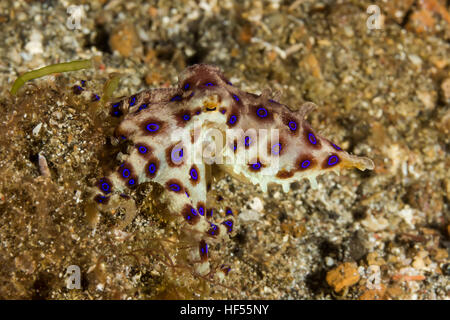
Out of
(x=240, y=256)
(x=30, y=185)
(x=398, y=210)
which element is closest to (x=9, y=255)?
(x=30, y=185)

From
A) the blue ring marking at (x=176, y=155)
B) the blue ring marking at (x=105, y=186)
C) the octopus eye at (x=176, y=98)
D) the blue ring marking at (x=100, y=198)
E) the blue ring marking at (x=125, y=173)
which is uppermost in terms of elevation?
the octopus eye at (x=176, y=98)

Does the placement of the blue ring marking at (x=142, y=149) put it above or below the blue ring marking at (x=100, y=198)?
above

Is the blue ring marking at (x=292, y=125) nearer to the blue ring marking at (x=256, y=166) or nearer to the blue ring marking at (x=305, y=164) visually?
the blue ring marking at (x=305, y=164)

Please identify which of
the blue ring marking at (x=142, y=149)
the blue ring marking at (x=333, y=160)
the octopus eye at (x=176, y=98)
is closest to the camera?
the blue ring marking at (x=142, y=149)

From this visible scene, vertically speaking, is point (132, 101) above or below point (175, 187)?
above

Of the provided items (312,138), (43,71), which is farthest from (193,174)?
(43,71)

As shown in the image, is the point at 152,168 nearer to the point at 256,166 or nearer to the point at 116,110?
the point at 116,110

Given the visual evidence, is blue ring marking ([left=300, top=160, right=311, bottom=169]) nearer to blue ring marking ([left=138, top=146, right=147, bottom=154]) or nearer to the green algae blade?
blue ring marking ([left=138, top=146, right=147, bottom=154])

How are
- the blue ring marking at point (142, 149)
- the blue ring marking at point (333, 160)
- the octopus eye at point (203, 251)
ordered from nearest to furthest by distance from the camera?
1. the blue ring marking at point (142, 149)
2. the octopus eye at point (203, 251)
3. the blue ring marking at point (333, 160)

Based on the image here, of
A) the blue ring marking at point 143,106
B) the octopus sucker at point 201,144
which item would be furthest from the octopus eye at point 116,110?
the blue ring marking at point 143,106
